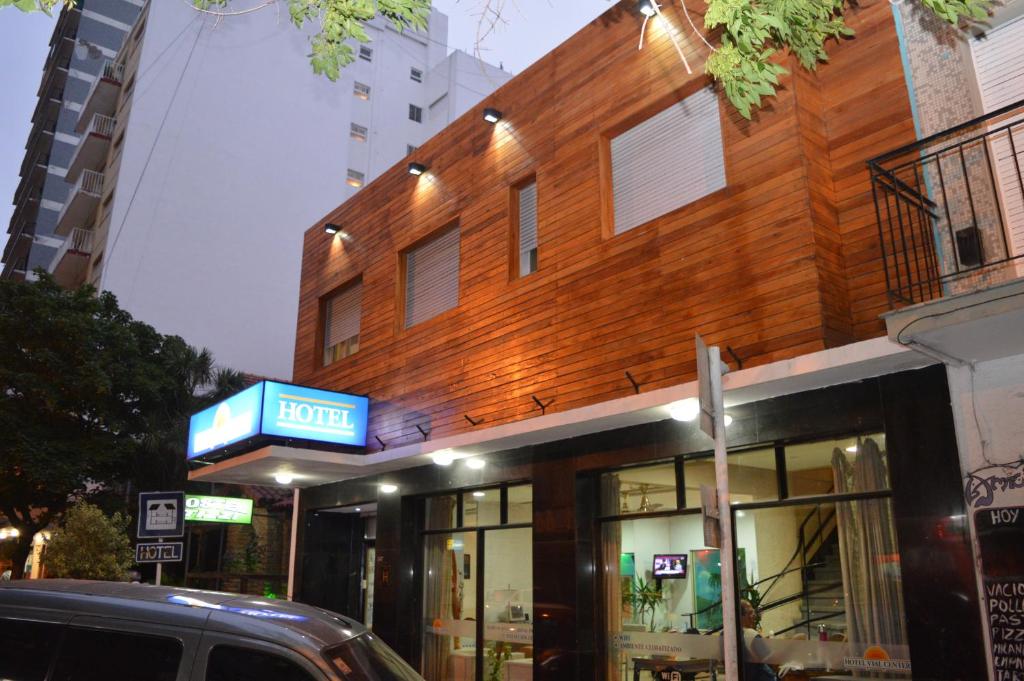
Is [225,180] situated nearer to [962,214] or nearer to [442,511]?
[442,511]

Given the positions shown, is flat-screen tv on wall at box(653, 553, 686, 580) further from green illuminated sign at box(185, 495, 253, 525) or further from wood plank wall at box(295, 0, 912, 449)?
green illuminated sign at box(185, 495, 253, 525)

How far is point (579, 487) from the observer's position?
10.3 meters

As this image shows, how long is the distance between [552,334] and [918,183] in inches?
182

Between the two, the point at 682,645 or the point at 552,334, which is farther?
the point at 552,334

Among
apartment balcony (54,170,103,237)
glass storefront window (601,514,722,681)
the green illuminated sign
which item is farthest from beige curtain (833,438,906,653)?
apartment balcony (54,170,103,237)

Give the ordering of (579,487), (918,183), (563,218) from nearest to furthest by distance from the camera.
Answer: (918,183) → (579,487) → (563,218)

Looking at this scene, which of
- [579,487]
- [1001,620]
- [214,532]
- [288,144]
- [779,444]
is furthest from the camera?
[288,144]

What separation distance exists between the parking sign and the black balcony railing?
8.84 m

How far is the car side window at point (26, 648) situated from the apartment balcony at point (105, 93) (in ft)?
119

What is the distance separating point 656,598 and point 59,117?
156 feet

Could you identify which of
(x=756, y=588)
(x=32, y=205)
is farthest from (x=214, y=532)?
(x=32, y=205)

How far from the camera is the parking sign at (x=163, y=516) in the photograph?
10930 mm

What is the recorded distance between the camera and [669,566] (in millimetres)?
9523

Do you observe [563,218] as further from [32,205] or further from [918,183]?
[32,205]
